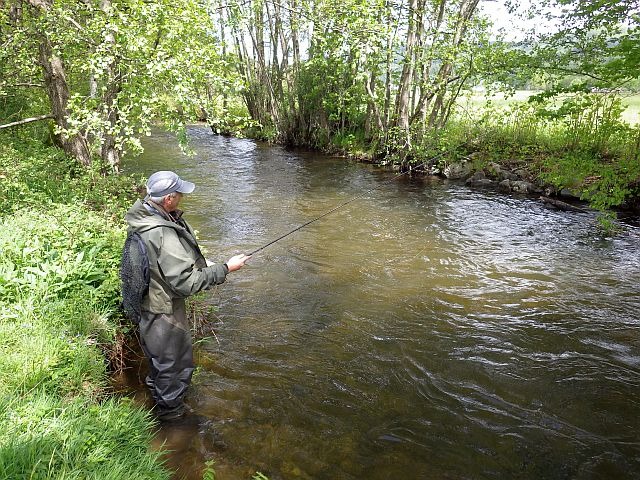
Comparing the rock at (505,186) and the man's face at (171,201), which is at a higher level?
the man's face at (171,201)

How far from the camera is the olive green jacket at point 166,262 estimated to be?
3.34 m

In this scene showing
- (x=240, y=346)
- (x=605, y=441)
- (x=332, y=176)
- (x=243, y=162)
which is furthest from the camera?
(x=243, y=162)

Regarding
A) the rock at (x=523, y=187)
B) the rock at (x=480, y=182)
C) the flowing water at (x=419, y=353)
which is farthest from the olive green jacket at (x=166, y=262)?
the rock at (x=480, y=182)

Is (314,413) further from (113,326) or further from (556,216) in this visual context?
(556,216)

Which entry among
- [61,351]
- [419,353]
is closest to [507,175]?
[419,353]

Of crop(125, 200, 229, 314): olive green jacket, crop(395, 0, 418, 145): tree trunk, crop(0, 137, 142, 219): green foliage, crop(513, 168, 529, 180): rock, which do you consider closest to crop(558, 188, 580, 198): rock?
crop(513, 168, 529, 180): rock

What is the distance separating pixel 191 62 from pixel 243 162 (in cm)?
1103

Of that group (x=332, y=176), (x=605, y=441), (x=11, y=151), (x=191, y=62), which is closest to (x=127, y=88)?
(x=191, y=62)

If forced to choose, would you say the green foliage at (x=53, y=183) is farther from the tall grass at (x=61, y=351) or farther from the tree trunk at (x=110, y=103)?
the tree trunk at (x=110, y=103)

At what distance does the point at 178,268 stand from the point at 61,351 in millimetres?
1262

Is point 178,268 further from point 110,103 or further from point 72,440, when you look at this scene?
point 110,103

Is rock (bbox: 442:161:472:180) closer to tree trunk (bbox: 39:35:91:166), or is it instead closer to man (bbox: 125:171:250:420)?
tree trunk (bbox: 39:35:91:166)

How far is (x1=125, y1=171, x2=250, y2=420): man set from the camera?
3359 mm

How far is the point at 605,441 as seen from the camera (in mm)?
3797
